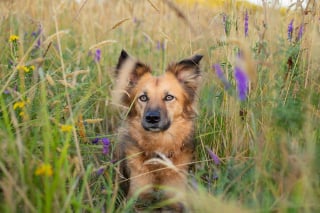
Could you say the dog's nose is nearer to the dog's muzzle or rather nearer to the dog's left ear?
the dog's muzzle

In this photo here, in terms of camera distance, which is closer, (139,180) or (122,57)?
(139,180)

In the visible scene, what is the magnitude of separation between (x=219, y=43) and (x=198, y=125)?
841 mm

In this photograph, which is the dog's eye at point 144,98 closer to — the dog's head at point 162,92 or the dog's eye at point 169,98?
the dog's head at point 162,92

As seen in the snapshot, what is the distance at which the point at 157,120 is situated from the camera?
3219 millimetres

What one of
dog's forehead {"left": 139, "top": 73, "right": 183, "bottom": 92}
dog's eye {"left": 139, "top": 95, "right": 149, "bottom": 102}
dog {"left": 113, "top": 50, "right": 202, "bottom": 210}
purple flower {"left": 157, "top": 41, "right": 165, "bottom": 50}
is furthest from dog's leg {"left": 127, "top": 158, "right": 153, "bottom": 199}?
purple flower {"left": 157, "top": 41, "right": 165, "bottom": 50}

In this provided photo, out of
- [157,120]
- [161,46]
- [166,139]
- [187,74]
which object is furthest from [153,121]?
[161,46]

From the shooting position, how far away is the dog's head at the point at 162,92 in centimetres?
326

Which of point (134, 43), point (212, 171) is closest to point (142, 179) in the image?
point (212, 171)

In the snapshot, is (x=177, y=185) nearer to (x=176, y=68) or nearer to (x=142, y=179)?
(x=142, y=179)

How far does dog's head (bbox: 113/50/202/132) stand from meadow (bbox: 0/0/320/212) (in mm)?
147

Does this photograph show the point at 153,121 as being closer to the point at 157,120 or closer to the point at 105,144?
the point at 157,120

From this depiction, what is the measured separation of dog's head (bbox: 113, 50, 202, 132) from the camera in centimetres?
326

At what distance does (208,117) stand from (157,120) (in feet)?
1.60

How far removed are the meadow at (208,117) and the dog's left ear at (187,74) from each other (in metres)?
0.12
